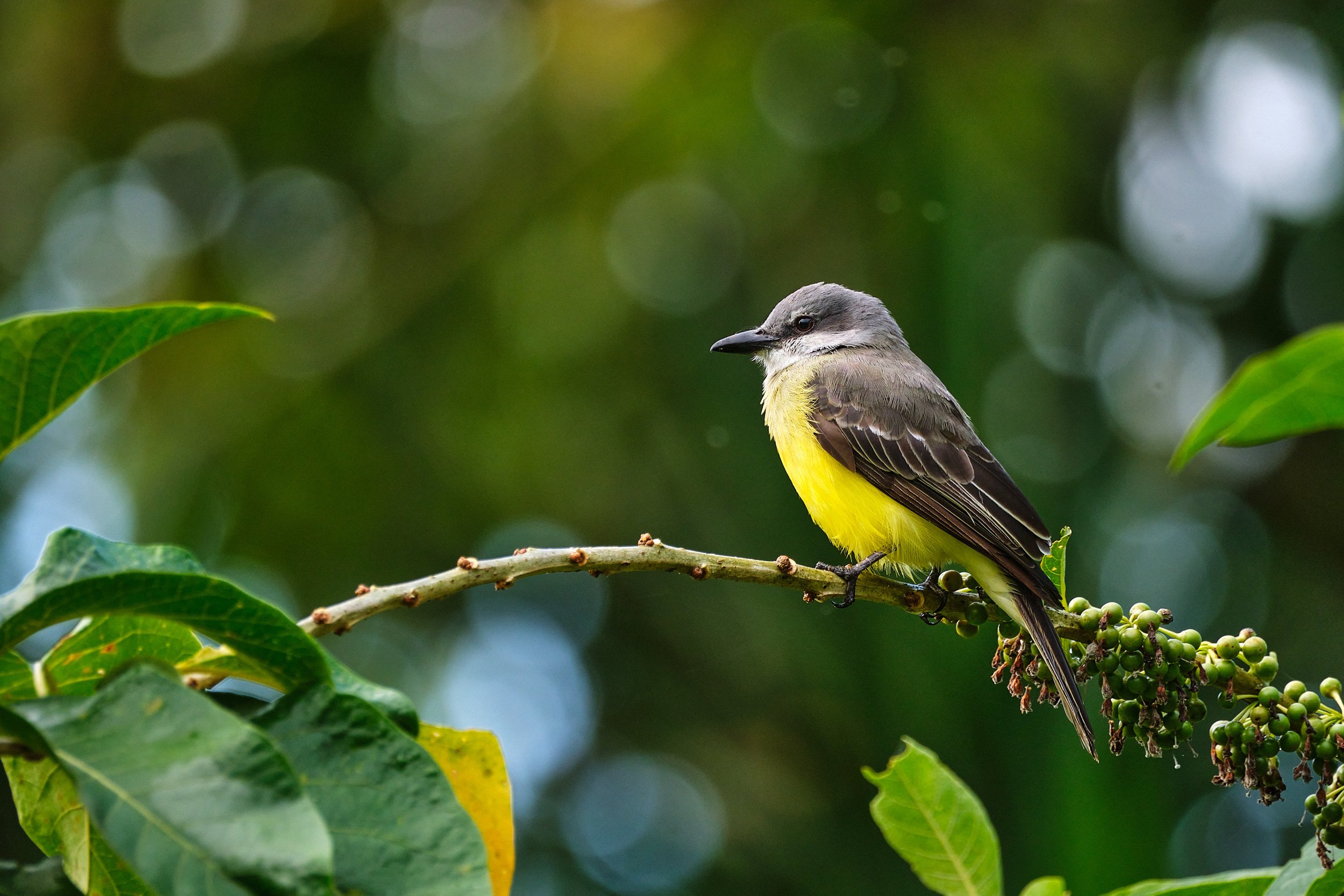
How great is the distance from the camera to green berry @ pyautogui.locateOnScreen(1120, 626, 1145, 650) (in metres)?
2.08

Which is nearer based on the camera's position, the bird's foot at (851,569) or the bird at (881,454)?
the bird's foot at (851,569)

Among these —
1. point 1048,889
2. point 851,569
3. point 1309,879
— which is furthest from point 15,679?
point 851,569

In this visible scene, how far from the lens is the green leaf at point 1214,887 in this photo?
1.58 metres

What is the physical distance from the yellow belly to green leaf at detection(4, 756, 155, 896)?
296cm

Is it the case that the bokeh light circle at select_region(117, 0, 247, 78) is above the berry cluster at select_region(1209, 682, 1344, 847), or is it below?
above

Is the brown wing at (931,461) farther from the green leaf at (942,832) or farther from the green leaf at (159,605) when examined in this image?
the green leaf at (159,605)

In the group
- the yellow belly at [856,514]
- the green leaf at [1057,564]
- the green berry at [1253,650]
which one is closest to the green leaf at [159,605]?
the green leaf at [1057,564]

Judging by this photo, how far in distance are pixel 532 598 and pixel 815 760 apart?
2.42 meters

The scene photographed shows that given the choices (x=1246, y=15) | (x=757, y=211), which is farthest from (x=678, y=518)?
(x=1246, y=15)

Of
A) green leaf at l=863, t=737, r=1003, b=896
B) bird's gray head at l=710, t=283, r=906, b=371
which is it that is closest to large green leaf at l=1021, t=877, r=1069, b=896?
green leaf at l=863, t=737, r=1003, b=896

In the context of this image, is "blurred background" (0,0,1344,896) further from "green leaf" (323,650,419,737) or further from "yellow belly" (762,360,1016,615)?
"green leaf" (323,650,419,737)

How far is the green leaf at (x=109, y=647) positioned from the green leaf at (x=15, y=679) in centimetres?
3

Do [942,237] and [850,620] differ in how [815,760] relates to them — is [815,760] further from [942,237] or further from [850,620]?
[942,237]

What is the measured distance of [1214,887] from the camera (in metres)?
1.61
